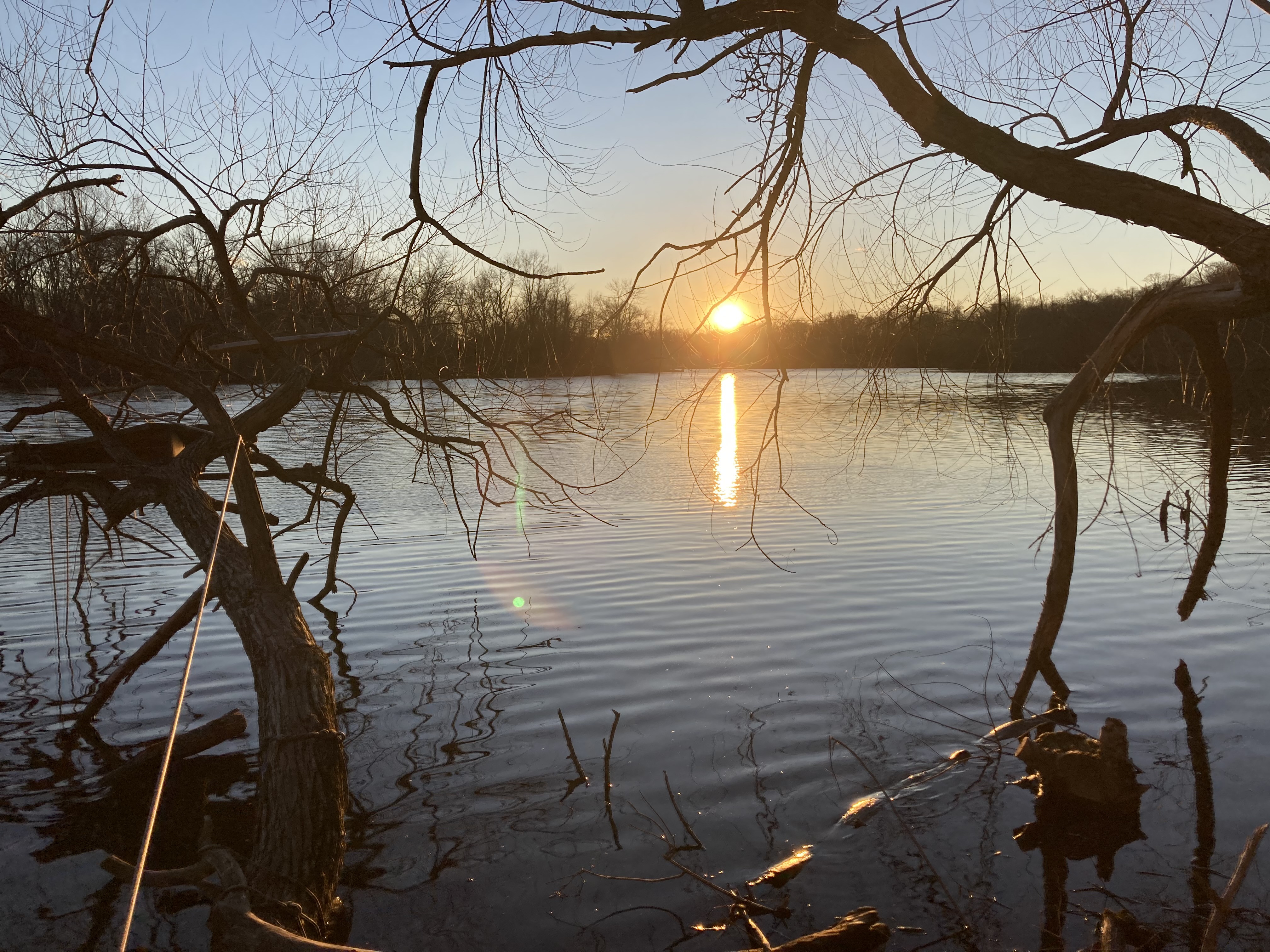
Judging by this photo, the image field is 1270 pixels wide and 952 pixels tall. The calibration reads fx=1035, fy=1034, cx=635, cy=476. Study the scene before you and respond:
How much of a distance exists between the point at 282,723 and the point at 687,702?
11.6ft

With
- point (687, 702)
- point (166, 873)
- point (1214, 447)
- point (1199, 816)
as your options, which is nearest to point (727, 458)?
point (687, 702)

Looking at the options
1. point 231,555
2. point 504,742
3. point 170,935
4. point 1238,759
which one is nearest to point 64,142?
point 231,555

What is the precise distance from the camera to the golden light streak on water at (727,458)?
12.5 metres

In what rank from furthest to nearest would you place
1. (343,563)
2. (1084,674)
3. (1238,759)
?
(343,563), (1084,674), (1238,759)

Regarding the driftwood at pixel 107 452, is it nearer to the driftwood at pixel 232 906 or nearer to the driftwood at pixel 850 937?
the driftwood at pixel 232 906

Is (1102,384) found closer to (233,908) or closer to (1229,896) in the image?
(1229,896)

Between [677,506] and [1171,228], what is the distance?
43.2 ft

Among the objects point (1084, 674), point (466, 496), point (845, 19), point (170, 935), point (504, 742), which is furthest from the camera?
point (466, 496)

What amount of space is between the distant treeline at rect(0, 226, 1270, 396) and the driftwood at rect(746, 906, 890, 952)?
2.34 m

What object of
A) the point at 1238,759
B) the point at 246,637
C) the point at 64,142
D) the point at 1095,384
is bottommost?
the point at 1238,759

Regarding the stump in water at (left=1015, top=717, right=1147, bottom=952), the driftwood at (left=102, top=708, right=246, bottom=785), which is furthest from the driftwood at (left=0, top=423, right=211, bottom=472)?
the stump in water at (left=1015, top=717, right=1147, bottom=952)

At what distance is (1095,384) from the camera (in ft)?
16.2

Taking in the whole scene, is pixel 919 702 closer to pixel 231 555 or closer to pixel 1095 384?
pixel 1095 384

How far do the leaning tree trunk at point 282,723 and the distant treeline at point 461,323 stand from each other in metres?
1.47
